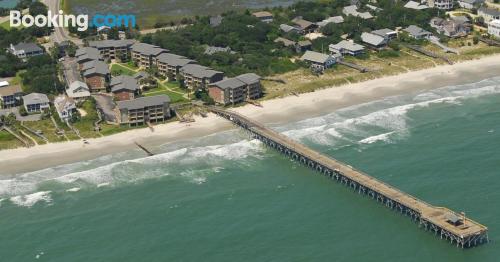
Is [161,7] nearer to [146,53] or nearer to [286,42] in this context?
[286,42]

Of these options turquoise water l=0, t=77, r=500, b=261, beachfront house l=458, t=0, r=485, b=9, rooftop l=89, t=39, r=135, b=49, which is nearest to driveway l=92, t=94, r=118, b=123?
turquoise water l=0, t=77, r=500, b=261

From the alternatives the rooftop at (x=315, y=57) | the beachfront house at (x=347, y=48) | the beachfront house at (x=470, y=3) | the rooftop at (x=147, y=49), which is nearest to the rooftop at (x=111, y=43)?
the rooftop at (x=147, y=49)

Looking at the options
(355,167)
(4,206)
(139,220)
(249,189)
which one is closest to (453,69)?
(355,167)

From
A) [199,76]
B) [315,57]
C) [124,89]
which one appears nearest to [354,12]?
[315,57]

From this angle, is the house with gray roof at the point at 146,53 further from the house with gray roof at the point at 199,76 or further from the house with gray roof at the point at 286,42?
the house with gray roof at the point at 286,42

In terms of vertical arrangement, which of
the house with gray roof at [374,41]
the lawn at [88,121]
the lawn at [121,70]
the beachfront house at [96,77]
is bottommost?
the lawn at [88,121]

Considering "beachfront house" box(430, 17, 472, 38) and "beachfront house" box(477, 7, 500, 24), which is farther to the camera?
"beachfront house" box(477, 7, 500, 24)

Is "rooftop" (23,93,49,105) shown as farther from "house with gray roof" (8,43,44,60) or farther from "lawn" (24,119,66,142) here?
"house with gray roof" (8,43,44,60)
